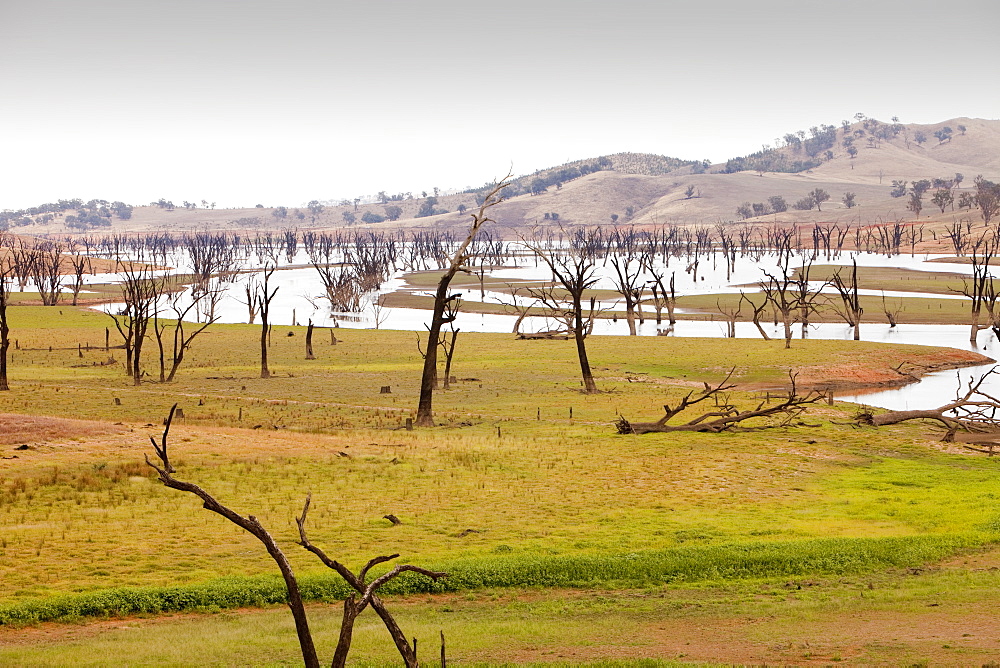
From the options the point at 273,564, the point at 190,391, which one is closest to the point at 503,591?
the point at 273,564

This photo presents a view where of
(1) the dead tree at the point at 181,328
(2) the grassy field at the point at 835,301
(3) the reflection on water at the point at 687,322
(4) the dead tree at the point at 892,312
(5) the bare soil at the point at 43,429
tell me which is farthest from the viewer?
(2) the grassy field at the point at 835,301

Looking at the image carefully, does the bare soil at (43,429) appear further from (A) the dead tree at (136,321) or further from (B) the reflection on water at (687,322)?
(B) the reflection on water at (687,322)

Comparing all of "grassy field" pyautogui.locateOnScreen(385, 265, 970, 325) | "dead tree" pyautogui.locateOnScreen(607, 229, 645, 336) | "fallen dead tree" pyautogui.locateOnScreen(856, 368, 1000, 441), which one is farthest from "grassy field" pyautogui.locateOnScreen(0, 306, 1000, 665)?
"grassy field" pyautogui.locateOnScreen(385, 265, 970, 325)

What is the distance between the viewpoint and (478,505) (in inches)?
869

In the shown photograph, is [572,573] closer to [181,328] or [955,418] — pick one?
[955,418]

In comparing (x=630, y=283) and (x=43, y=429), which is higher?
(x=630, y=283)

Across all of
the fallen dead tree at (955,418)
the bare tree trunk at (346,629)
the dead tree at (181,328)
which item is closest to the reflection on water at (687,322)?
the dead tree at (181,328)

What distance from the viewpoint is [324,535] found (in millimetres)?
19312

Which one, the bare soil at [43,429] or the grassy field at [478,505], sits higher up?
the bare soil at [43,429]

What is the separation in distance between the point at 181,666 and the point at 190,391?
31.5 metres

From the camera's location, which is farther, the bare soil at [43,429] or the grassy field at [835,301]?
the grassy field at [835,301]

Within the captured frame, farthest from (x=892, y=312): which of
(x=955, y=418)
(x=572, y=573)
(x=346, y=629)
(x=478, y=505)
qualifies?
(x=346, y=629)

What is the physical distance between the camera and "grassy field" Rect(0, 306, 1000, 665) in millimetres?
15445

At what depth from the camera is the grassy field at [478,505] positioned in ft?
50.7
